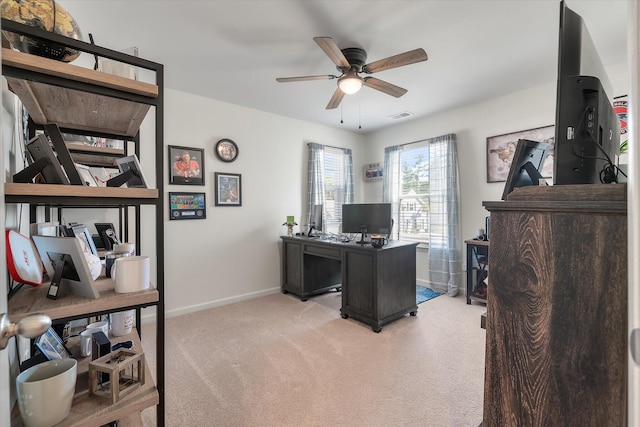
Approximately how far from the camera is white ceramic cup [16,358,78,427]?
0.77m

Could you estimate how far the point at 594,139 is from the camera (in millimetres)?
836

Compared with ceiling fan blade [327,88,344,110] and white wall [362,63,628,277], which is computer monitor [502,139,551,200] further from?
white wall [362,63,628,277]

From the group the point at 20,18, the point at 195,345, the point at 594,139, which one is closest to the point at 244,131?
the point at 195,345

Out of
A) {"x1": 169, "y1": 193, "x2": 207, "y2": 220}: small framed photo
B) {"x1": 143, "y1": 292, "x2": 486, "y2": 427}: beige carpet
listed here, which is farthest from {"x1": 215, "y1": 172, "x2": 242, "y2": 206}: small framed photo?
{"x1": 143, "y1": 292, "x2": 486, "y2": 427}: beige carpet

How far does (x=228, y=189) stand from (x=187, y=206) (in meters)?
0.54

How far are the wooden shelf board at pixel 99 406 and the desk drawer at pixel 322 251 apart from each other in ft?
7.65

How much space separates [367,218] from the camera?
3.46 metres

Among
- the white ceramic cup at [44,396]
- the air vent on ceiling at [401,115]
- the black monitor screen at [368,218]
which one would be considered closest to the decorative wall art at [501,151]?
the air vent on ceiling at [401,115]

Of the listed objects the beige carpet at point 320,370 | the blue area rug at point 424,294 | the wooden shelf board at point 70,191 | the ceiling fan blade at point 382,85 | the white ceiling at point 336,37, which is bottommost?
the beige carpet at point 320,370

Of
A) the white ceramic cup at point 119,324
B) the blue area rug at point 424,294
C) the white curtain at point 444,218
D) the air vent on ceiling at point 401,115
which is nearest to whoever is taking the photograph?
the white ceramic cup at point 119,324

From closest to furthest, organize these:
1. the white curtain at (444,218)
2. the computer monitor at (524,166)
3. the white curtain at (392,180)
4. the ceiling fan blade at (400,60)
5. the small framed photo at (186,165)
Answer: the computer monitor at (524,166) → the ceiling fan blade at (400,60) → the small framed photo at (186,165) → the white curtain at (444,218) → the white curtain at (392,180)

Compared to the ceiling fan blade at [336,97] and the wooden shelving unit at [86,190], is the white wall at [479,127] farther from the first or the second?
the wooden shelving unit at [86,190]

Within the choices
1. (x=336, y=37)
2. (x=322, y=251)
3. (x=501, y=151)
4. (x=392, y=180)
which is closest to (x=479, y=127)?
(x=501, y=151)

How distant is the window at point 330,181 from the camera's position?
4.37 metres
